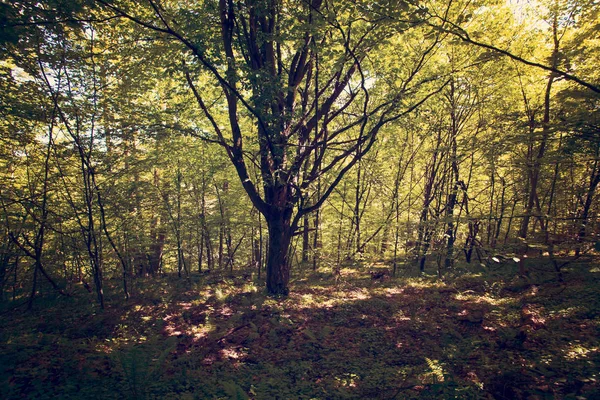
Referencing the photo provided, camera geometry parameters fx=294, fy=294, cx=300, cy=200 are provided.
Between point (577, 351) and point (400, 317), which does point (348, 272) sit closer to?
point (400, 317)

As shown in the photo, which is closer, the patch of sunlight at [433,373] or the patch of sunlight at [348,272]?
the patch of sunlight at [433,373]

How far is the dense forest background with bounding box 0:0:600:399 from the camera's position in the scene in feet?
16.6

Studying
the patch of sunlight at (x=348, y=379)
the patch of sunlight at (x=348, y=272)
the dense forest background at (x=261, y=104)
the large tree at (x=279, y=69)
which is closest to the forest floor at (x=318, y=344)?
the patch of sunlight at (x=348, y=379)

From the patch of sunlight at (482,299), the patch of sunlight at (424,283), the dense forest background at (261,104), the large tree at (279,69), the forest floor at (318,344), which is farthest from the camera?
the patch of sunlight at (424,283)

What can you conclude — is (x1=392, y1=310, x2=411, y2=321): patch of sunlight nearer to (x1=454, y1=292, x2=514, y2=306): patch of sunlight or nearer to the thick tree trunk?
(x1=454, y1=292, x2=514, y2=306): patch of sunlight

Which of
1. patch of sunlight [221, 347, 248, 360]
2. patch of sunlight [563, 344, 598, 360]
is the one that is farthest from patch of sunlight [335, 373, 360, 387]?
patch of sunlight [563, 344, 598, 360]

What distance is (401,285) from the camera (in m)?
11.2

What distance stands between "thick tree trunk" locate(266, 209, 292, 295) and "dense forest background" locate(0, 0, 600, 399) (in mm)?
70

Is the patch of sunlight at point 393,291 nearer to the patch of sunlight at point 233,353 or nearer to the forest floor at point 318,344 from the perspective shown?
the forest floor at point 318,344

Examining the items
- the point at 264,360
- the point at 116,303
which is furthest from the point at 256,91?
the point at 116,303

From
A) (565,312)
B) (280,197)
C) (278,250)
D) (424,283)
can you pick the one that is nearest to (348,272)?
(424,283)

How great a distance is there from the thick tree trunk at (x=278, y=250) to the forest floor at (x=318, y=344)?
55 cm

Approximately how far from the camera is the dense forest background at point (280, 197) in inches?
199

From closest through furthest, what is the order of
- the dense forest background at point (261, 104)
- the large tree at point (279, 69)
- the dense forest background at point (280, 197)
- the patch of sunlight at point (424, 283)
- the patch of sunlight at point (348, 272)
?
1. the dense forest background at point (280, 197)
2. the dense forest background at point (261, 104)
3. the large tree at point (279, 69)
4. the patch of sunlight at point (424, 283)
5. the patch of sunlight at point (348, 272)
